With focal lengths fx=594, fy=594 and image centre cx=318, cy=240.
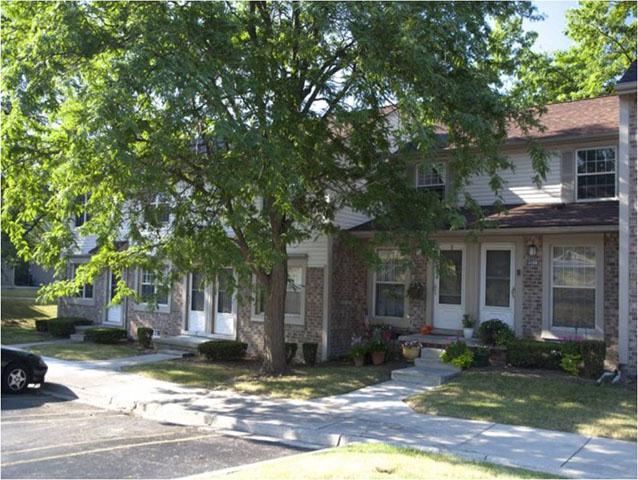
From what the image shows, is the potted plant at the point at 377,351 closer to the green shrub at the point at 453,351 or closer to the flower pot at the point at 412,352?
A: the flower pot at the point at 412,352

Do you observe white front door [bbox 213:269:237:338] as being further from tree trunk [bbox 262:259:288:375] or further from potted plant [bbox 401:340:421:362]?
potted plant [bbox 401:340:421:362]

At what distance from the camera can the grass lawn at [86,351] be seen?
17.8 metres

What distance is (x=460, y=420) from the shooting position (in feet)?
32.5

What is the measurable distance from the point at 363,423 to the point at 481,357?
5.54 meters

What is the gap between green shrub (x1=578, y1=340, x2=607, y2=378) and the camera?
1297 cm

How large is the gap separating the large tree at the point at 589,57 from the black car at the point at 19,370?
2124 cm

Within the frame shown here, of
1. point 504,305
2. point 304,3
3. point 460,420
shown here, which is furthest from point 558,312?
point 304,3

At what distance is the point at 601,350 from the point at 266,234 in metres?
7.80

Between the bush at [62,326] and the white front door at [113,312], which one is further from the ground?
the white front door at [113,312]

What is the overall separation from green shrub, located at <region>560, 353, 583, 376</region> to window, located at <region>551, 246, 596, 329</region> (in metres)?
1.44

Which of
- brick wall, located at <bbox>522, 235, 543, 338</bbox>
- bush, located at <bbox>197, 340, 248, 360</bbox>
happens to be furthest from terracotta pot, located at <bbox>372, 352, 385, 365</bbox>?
bush, located at <bbox>197, 340, 248, 360</bbox>

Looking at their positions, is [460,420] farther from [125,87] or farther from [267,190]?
[125,87]

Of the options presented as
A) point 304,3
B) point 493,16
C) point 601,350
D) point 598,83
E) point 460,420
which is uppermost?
point 598,83

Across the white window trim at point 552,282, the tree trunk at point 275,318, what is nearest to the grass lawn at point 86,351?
the tree trunk at point 275,318
